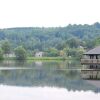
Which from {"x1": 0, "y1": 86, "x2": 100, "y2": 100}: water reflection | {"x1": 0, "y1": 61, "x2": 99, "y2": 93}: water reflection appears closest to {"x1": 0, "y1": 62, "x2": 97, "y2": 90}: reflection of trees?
{"x1": 0, "y1": 61, "x2": 99, "y2": 93}: water reflection

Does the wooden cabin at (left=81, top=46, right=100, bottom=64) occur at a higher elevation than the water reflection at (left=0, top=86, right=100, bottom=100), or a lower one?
higher

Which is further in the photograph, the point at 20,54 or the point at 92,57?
the point at 20,54

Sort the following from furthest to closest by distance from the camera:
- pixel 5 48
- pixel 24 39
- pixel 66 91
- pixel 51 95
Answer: pixel 24 39 → pixel 5 48 → pixel 66 91 → pixel 51 95

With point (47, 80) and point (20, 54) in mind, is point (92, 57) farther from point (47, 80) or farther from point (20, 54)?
point (20, 54)

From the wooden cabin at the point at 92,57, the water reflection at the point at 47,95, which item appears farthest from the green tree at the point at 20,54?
the water reflection at the point at 47,95

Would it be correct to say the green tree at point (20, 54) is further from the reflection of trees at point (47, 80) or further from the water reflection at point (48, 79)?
the reflection of trees at point (47, 80)

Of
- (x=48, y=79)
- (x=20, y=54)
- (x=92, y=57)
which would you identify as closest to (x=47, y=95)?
(x=48, y=79)

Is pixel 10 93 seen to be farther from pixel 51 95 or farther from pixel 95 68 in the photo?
pixel 95 68

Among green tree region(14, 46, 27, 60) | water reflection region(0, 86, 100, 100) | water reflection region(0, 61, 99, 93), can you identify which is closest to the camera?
water reflection region(0, 86, 100, 100)

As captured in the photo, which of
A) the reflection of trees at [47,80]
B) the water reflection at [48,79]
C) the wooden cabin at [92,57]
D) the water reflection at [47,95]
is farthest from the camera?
the wooden cabin at [92,57]

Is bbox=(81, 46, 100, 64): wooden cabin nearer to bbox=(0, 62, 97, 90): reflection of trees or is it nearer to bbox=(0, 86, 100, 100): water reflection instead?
bbox=(0, 62, 97, 90): reflection of trees

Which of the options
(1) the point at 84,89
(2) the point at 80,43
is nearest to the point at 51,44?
(2) the point at 80,43

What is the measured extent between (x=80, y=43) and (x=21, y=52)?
36351 mm

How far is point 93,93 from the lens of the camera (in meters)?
30.1
